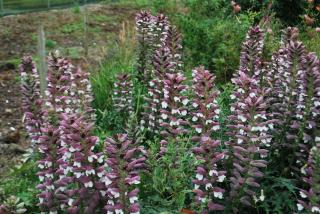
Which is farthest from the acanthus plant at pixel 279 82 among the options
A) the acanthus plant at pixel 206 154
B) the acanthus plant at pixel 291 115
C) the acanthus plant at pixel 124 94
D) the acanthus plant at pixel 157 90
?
the acanthus plant at pixel 124 94

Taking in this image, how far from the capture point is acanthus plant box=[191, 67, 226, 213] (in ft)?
10.6

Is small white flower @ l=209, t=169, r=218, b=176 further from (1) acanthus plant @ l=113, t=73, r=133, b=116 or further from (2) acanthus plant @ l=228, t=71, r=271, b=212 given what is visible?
(1) acanthus plant @ l=113, t=73, r=133, b=116

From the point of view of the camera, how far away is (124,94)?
488cm

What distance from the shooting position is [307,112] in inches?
147

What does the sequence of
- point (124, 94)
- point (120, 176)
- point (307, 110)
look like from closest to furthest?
point (120, 176) → point (307, 110) → point (124, 94)

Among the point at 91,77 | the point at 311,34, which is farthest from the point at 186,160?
the point at 311,34

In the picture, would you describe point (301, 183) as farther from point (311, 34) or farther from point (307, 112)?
point (311, 34)

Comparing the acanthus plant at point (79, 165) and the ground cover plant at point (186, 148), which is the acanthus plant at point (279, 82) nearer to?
the ground cover plant at point (186, 148)

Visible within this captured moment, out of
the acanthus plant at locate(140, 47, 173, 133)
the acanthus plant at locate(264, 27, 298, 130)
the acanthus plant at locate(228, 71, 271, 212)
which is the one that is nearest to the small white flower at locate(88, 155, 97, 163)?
the acanthus plant at locate(228, 71, 271, 212)

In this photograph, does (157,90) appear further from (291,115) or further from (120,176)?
(120,176)

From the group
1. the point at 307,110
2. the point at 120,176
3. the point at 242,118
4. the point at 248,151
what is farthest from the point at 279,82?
the point at 120,176

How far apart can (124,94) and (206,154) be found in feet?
5.84

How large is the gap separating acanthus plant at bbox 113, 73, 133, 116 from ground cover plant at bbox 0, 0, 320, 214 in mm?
20

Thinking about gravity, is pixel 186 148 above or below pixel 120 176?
below
